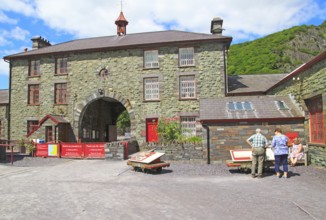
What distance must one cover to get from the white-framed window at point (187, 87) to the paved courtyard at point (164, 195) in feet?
29.3

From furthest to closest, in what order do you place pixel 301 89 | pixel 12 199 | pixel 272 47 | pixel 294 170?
pixel 272 47 → pixel 301 89 → pixel 294 170 → pixel 12 199

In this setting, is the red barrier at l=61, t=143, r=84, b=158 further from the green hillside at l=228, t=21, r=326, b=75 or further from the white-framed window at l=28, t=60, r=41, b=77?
the green hillside at l=228, t=21, r=326, b=75

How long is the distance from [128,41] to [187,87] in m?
5.98

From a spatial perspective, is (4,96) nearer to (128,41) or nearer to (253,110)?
(128,41)

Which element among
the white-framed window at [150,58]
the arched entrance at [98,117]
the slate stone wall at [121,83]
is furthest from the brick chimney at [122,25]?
the arched entrance at [98,117]

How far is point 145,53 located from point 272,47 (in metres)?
49.6

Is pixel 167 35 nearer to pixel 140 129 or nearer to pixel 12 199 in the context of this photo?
pixel 140 129

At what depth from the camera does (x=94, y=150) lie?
14734 mm

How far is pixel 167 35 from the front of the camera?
68.8 feet

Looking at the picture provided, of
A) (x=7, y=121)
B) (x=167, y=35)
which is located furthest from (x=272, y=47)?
(x=7, y=121)

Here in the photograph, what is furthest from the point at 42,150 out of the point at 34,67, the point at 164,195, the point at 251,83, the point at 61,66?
the point at 251,83

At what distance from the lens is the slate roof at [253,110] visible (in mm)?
12391

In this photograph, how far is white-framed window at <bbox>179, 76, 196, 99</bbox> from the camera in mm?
18797

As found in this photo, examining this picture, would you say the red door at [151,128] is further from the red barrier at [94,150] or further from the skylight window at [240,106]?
the skylight window at [240,106]
